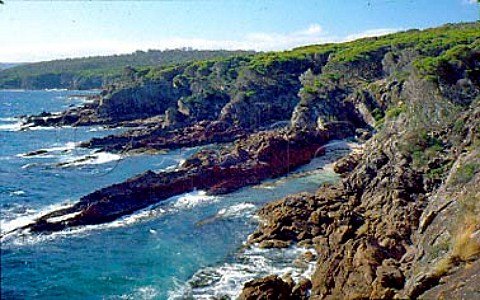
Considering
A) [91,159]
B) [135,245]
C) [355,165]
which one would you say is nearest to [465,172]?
[135,245]

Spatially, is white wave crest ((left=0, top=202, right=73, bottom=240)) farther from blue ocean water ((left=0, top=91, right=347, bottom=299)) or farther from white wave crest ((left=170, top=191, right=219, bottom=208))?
white wave crest ((left=170, top=191, right=219, bottom=208))

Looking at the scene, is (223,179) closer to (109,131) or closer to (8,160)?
(8,160)

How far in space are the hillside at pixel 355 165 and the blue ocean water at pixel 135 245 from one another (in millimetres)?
1621

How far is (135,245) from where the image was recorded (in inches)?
1180

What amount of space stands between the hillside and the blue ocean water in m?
1.62

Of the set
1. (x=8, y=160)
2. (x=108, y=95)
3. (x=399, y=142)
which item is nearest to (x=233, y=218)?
(x=399, y=142)

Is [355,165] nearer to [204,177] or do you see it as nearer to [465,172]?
[204,177]

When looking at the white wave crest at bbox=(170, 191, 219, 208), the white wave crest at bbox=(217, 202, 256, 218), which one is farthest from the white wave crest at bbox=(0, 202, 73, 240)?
the white wave crest at bbox=(217, 202, 256, 218)

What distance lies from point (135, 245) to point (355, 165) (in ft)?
70.2

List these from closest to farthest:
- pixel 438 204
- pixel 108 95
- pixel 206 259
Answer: pixel 438 204 → pixel 206 259 → pixel 108 95

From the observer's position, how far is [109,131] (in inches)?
2913

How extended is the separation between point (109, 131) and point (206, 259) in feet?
164

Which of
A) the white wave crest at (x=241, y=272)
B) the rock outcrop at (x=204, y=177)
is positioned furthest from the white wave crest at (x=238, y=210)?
the white wave crest at (x=241, y=272)

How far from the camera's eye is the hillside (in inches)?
797
